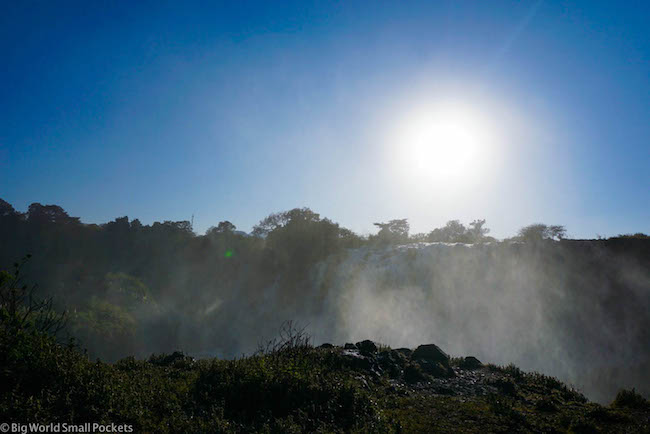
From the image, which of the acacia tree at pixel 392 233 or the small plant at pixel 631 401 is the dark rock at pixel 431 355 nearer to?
the small plant at pixel 631 401

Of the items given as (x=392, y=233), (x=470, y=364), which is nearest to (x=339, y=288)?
(x=392, y=233)

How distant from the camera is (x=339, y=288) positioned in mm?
28297

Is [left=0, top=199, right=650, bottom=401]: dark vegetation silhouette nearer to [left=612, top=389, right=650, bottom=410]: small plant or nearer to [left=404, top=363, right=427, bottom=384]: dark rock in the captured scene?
[left=612, top=389, right=650, bottom=410]: small plant

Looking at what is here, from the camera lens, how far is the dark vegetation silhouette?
694 inches

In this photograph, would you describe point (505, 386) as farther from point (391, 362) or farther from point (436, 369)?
point (391, 362)

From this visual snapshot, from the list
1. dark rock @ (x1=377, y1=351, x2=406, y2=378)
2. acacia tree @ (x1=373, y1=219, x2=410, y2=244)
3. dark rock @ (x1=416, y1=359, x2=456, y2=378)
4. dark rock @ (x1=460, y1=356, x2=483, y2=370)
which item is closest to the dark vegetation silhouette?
acacia tree @ (x1=373, y1=219, x2=410, y2=244)

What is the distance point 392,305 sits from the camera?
24.1 m

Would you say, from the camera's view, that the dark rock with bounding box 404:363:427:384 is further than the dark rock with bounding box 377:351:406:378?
No

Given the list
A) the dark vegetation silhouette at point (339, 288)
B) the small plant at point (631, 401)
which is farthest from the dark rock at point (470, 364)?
the dark vegetation silhouette at point (339, 288)

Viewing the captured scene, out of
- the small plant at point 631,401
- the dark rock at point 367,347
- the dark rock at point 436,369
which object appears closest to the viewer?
the small plant at point 631,401

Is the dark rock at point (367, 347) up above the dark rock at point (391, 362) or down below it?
Answer: above

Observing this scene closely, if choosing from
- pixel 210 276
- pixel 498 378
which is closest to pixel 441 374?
pixel 498 378

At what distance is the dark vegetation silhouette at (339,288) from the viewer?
17625mm

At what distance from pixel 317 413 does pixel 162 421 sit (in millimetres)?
2408
